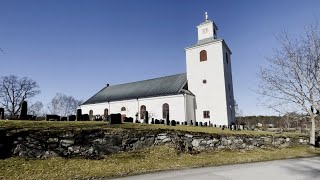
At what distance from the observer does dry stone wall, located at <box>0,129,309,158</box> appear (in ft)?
33.6

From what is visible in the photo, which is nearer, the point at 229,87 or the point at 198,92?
the point at 198,92

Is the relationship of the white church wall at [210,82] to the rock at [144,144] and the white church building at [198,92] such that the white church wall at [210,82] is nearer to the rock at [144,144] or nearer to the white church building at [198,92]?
the white church building at [198,92]

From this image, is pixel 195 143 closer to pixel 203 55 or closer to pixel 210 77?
pixel 210 77

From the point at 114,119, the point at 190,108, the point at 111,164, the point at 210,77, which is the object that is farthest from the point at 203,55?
the point at 111,164

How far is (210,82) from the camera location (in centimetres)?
3825

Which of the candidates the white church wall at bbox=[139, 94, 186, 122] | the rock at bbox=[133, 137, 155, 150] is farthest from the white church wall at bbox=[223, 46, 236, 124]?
the rock at bbox=[133, 137, 155, 150]

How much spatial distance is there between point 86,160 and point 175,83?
3102 centimetres

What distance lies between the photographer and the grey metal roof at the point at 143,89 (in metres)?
40.1

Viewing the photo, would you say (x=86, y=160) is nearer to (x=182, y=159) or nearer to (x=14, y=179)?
(x=14, y=179)

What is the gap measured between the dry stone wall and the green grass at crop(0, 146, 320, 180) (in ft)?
1.42

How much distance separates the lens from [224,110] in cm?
3628

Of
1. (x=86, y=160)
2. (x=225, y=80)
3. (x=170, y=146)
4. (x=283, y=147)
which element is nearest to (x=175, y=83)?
(x=225, y=80)

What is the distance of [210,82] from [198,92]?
2428mm

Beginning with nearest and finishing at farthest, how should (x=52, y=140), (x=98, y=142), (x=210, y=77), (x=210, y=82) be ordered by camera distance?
(x=52, y=140) < (x=98, y=142) < (x=210, y=82) < (x=210, y=77)
